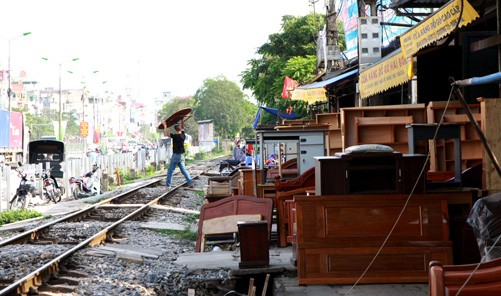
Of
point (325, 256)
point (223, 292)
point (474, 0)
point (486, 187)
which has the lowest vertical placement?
point (223, 292)

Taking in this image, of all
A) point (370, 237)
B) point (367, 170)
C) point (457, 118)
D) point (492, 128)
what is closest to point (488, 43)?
point (492, 128)

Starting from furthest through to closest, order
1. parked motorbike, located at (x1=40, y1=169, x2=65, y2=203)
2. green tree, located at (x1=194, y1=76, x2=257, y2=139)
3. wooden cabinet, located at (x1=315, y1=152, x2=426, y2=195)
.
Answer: green tree, located at (x1=194, y1=76, x2=257, y2=139) → parked motorbike, located at (x1=40, y1=169, x2=65, y2=203) → wooden cabinet, located at (x1=315, y1=152, x2=426, y2=195)

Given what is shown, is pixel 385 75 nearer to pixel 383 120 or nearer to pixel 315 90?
pixel 383 120

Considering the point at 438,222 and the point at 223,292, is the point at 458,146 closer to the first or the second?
the point at 438,222

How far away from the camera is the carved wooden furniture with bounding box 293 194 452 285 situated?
8422mm

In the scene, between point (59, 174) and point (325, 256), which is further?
point (59, 174)

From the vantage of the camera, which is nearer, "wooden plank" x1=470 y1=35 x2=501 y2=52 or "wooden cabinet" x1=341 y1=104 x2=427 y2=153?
"wooden plank" x1=470 y1=35 x2=501 y2=52

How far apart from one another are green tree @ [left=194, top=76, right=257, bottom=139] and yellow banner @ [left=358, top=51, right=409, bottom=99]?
97.8m

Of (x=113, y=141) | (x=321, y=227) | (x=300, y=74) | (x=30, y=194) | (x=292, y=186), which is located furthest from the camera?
(x=113, y=141)

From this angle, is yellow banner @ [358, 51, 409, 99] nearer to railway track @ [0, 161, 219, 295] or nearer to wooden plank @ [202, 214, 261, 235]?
wooden plank @ [202, 214, 261, 235]

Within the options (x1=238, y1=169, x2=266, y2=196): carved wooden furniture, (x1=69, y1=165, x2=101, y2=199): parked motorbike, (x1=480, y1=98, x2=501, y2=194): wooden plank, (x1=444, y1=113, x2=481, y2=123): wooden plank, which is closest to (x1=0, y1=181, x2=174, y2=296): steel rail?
(x1=238, y1=169, x2=266, y2=196): carved wooden furniture

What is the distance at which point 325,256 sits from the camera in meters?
8.49

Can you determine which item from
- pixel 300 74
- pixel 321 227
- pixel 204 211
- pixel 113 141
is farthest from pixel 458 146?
pixel 113 141

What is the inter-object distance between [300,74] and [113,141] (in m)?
90.9
